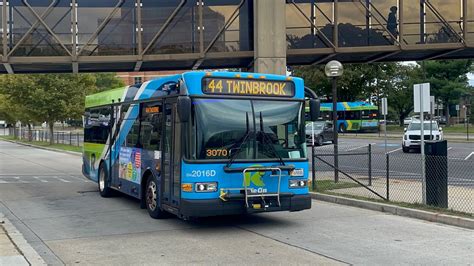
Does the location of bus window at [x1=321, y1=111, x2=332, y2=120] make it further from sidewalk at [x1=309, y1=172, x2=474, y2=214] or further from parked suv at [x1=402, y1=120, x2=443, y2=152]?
sidewalk at [x1=309, y1=172, x2=474, y2=214]

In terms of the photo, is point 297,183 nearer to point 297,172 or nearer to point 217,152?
point 297,172

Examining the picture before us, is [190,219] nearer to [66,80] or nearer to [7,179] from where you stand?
[7,179]

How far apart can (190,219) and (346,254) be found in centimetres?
391

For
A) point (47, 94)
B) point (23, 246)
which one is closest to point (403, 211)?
point (23, 246)

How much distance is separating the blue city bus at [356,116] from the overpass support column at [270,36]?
135 ft

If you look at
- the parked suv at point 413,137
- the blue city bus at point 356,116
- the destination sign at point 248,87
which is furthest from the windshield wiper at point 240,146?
the blue city bus at point 356,116

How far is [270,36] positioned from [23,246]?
36.8 ft

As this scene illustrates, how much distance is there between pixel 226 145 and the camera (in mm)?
9250

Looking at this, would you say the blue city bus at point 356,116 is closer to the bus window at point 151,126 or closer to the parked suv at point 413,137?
the parked suv at point 413,137

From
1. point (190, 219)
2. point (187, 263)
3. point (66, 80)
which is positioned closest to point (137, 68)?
point (190, 219)

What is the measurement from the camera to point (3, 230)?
931cm

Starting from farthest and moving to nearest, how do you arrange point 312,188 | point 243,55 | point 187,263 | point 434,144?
point 243,55, point 312,188, point 434,144, point 187,263

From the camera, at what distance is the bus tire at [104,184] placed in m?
14.3

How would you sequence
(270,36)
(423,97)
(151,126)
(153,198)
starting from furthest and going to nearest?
(270,36) → (423,97) → (151,126) → (153,198)
